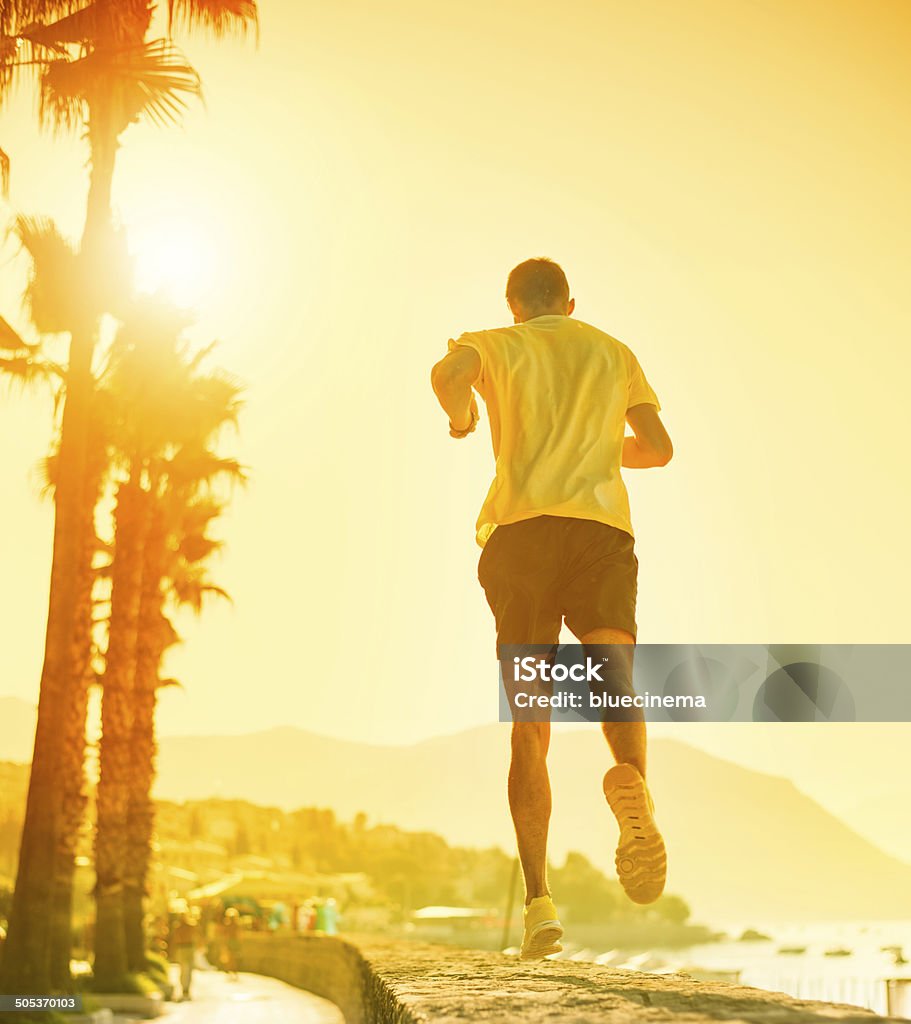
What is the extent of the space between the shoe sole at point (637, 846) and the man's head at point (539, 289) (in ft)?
4.76

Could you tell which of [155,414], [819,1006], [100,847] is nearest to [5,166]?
[155,414]

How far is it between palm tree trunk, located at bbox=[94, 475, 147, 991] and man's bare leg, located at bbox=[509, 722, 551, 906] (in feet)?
57.5

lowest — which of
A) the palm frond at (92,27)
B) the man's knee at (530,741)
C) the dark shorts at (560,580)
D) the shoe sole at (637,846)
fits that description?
the shoe sole at (637,846)

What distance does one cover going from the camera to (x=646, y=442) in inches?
139

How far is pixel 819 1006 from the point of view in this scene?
2.08m

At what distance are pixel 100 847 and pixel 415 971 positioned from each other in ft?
59.8

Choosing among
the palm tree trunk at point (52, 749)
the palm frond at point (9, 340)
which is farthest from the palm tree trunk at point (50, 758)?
the palm frond at point (9, 340)

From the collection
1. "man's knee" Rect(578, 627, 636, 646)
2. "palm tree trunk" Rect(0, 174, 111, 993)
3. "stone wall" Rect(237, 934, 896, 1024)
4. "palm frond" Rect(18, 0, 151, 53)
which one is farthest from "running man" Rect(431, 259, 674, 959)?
"palm frond" Rect(18, 0, 151, 53)

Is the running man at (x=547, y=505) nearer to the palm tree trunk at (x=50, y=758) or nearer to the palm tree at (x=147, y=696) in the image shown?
the palm tree trunk at (x=50, y=758)

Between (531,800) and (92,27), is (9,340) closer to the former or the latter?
(92,27)

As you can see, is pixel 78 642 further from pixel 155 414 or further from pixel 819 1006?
pixel 819 1006

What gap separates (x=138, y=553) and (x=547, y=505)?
1830 centimetres

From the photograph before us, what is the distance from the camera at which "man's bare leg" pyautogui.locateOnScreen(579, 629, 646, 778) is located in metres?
3.07

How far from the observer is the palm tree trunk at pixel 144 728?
21.5 metres
